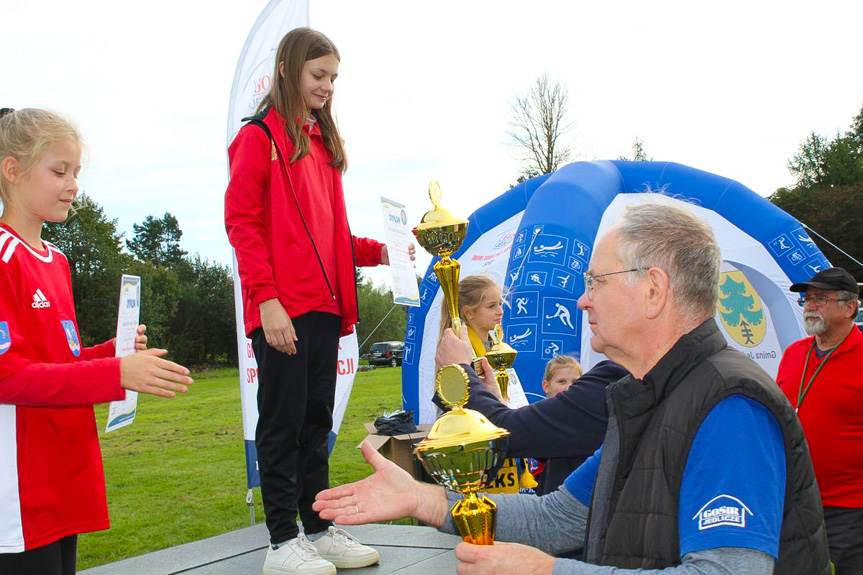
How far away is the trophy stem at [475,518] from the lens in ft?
5.28

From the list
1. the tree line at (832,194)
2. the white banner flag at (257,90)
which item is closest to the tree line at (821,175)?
the tree line at (832,194)

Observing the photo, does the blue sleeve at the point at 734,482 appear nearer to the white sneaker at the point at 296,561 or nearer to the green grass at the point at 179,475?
the white sneaker at the point at 296,561

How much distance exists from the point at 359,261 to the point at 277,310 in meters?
0.74

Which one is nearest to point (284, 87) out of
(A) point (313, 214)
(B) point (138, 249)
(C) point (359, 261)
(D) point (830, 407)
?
(A) point (313, 214)

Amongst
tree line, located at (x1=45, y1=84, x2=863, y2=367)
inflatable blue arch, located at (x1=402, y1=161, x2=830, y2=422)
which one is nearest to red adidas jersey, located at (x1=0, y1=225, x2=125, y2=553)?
inflatable blue arch, located at (x1=402, y1=161, x2=830, y2=422)

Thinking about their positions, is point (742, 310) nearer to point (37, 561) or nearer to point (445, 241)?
point (445, 241)

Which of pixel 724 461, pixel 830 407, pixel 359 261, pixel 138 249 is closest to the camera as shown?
pixel 724 461

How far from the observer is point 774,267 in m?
8.43

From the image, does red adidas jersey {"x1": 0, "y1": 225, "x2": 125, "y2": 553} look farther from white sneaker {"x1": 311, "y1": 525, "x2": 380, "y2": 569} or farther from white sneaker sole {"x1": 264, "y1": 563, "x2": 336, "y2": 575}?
white sneaker {"x1": 311, "y1": 525, "x2": 380, "y2": 569}

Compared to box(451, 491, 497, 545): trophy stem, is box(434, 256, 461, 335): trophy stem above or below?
above

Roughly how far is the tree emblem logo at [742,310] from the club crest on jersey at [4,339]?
7.98m

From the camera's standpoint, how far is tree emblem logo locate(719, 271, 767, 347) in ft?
28.9

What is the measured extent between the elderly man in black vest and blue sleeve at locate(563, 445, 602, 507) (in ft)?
0.83

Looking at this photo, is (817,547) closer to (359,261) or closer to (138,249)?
(359,261)
